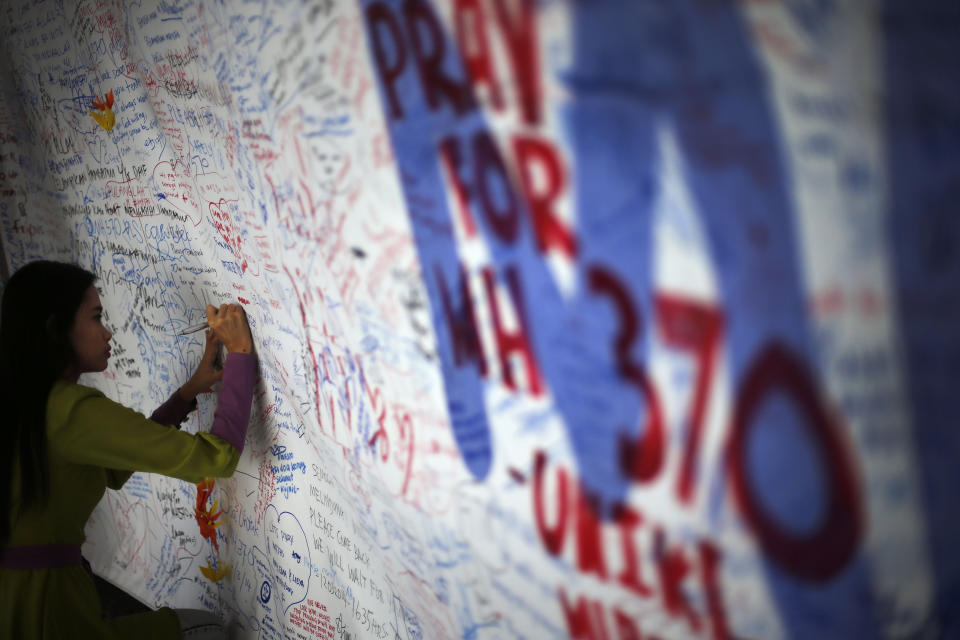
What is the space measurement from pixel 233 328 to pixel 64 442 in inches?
14.7

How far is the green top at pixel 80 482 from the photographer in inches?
49.6

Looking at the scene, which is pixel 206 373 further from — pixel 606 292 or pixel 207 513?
pixel 606 292

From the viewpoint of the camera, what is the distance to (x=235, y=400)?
138 cm

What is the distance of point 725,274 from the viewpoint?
606 mm

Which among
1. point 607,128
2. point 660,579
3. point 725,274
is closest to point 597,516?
point 660,579

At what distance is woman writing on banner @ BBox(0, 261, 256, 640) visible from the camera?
1.27 meters

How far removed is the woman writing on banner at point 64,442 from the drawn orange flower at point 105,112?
1.42ft

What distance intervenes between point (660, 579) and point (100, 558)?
7.17 ft

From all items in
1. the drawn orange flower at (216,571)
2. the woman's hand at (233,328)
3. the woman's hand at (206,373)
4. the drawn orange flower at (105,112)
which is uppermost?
the drawn orange flower at (105,112)

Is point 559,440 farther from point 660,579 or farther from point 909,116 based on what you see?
point 909,116

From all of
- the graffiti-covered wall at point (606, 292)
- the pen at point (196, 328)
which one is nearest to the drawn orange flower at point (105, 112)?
the graffiti-covered wall at point (606, 292)

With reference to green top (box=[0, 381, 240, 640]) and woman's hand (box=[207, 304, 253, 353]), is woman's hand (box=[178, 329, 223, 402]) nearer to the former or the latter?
woman's hand (box=[207, 304, 253, 353])

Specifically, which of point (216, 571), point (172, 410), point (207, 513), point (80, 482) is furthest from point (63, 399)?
point (216, 571)

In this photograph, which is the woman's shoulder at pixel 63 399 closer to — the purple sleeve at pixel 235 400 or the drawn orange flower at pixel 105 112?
the purple sleeve at pixel 235 400
